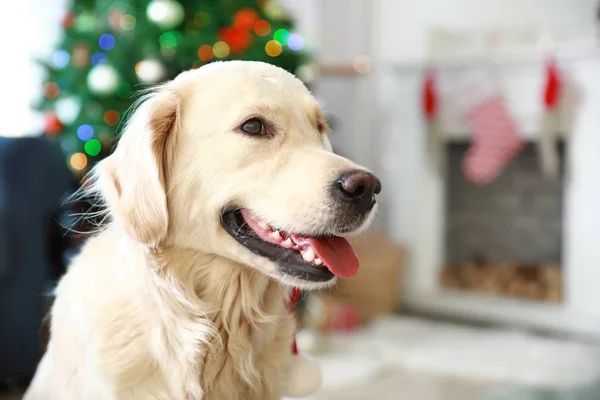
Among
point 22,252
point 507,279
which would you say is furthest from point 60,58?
point 507,279

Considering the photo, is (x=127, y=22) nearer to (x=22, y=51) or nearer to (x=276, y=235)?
(x=22, y=51)

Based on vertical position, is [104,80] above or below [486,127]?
above

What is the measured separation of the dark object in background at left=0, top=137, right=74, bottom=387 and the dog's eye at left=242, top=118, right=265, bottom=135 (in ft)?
4.80

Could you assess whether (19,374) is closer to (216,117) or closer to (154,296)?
(154,296)

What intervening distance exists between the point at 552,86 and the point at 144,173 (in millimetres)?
2884

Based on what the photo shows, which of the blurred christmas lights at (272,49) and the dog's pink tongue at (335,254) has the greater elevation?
the blurred christmas lights at (272,49)

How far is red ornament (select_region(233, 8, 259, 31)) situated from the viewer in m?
2.88

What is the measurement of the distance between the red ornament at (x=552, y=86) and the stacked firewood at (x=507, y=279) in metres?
1.05

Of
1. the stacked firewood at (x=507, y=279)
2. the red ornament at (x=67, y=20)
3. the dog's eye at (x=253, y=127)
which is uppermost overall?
the red ornament at (x=67, y=20)

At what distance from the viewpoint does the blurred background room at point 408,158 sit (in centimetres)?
254

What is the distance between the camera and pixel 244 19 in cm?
289

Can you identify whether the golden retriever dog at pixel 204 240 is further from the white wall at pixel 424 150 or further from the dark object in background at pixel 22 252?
the white wall at pixel 424 150

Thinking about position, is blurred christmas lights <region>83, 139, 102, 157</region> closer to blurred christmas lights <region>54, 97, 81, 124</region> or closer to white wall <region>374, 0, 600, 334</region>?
blurred christmas lights <region>54, 97, 81, 124</region>

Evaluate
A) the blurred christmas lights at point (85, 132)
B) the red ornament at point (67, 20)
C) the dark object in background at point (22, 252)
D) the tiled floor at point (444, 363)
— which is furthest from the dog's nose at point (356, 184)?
the red ornament at point (67, 20)
